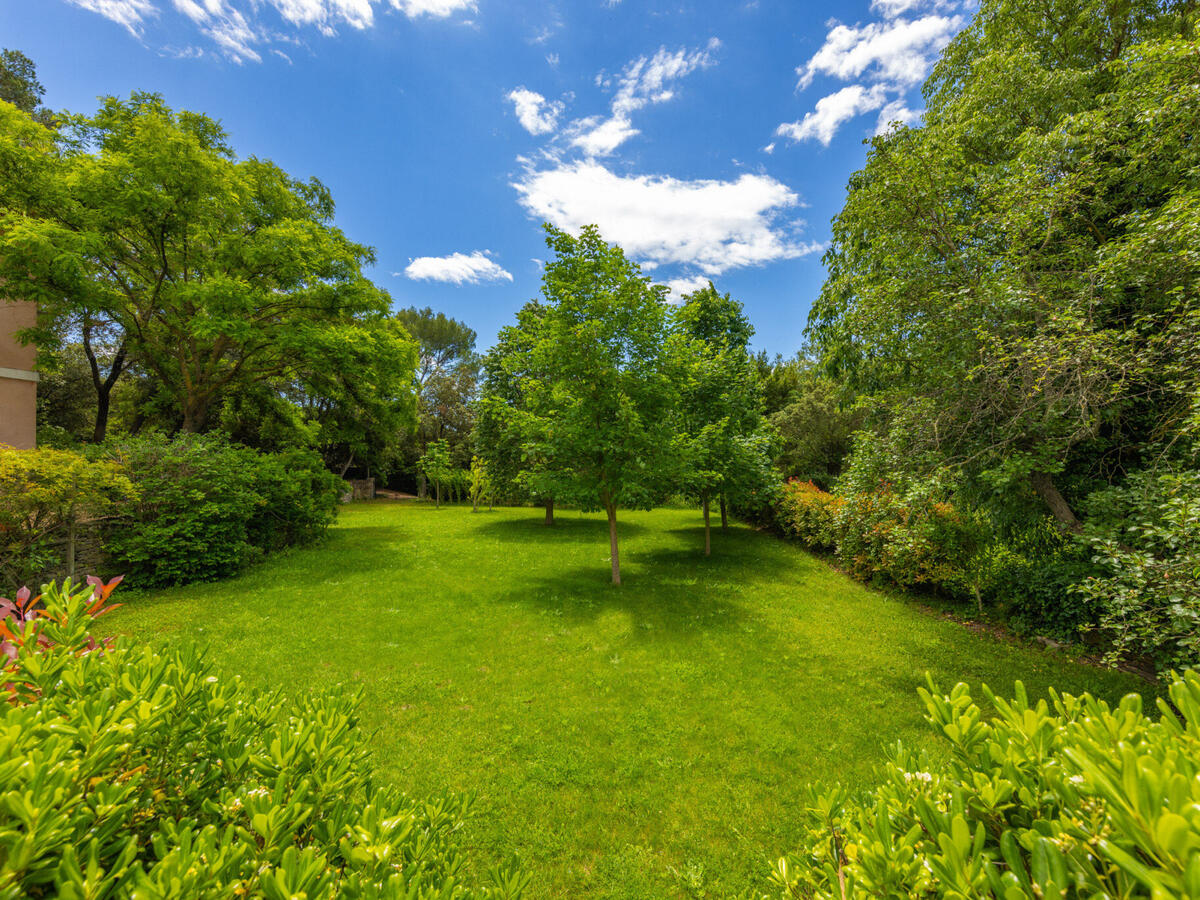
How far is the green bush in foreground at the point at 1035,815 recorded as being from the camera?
786 millimetres

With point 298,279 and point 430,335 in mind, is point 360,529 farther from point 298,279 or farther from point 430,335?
point 430,335

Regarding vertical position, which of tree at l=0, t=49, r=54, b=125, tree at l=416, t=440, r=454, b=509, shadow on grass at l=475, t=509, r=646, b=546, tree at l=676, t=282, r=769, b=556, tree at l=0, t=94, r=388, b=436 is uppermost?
tree at l=0, t=49, r=54, b=125

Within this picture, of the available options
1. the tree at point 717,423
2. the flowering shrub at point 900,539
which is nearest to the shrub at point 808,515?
the flowering shrub at point 900,539

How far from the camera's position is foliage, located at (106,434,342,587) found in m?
8.15

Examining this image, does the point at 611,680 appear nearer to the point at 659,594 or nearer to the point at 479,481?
the point at 659,594

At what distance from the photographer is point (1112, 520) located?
489 cm

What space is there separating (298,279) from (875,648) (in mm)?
17420

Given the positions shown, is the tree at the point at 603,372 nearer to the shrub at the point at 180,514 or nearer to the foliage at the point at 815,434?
the shrub at the point at 180,514

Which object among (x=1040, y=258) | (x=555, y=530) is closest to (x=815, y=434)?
(x=555, y=530)

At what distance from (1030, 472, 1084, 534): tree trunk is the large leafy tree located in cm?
2

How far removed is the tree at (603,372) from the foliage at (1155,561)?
6031 mm

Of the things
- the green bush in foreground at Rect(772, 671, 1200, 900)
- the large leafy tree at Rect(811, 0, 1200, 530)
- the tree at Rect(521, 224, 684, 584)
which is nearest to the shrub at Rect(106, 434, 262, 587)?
the tree at Rect(521, 224, 684, 584)

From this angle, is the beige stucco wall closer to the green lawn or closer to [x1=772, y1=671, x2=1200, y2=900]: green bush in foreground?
the green lawn

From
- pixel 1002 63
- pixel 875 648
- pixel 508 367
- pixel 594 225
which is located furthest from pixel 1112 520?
pixel 508 367
